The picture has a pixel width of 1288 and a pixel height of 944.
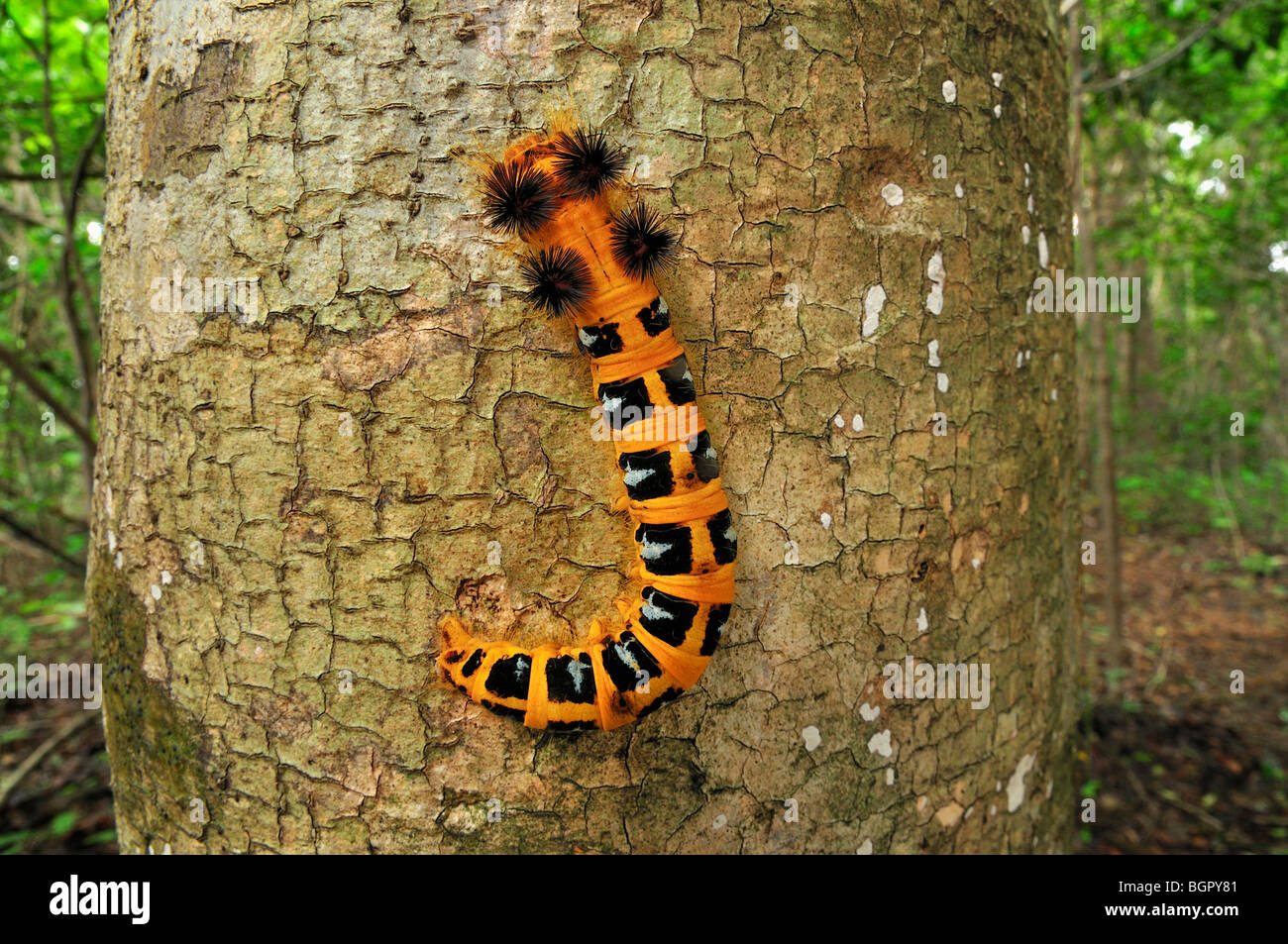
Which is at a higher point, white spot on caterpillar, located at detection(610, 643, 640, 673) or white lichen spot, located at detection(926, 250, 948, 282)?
white lichen spot, located at detection(926, 250, 948, 282)

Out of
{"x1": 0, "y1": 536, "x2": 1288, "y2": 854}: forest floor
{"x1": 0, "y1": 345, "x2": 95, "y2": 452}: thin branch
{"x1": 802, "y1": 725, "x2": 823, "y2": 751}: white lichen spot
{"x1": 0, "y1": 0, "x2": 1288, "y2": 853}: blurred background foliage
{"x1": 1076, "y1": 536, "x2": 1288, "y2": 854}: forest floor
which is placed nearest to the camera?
{"x1": 802, "y1": 725, "x2": 823, "y2": 751}: white lichen spot

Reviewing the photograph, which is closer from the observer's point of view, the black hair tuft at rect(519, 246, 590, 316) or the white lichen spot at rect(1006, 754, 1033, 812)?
the black hair tuft at rect(519, 246, 590, 316)

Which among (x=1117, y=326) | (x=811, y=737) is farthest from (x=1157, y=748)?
(x=1117, y=326)

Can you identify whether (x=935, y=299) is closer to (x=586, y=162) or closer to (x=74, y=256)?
(x=586, y=162)

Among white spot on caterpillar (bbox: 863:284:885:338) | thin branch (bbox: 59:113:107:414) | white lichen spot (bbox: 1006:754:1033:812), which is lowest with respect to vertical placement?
white lichen spot (bbox: 1006:754:1033:812)

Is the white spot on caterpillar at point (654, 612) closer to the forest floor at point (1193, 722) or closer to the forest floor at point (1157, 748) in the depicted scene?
the forest floor at point (1157, 748)

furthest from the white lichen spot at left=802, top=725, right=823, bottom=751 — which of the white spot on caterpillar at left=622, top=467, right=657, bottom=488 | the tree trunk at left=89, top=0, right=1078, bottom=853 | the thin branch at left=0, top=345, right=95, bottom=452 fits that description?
the thin branch at left=0, top=345, right=95, bottom=452

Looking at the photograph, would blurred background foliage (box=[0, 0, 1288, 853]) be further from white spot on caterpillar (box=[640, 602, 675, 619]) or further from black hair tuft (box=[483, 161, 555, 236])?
white spot on caterpillar (box=[640, 602, 675, 619])

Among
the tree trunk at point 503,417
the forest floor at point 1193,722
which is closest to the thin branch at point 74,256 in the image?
the tree trunk at point 503,417
